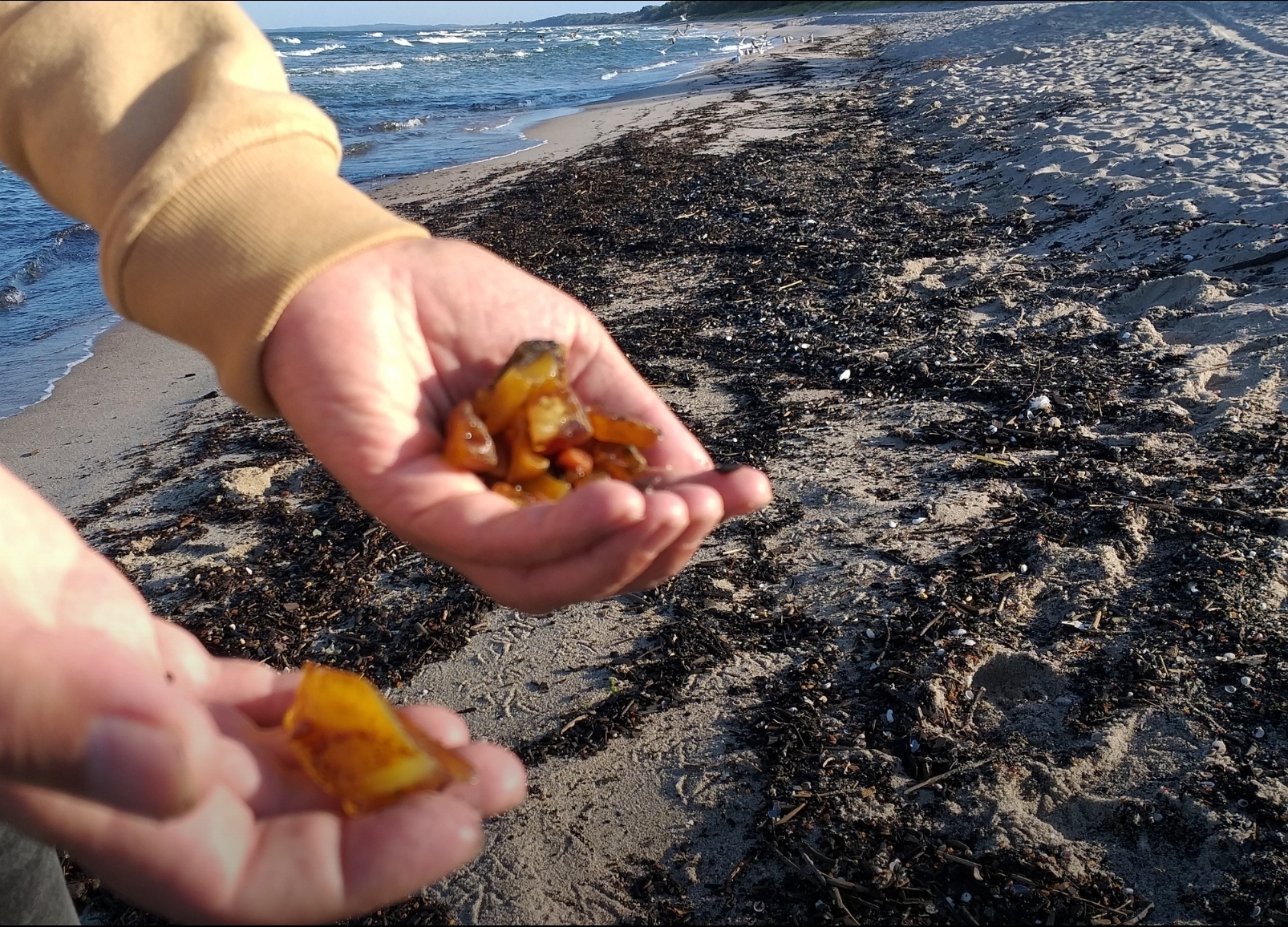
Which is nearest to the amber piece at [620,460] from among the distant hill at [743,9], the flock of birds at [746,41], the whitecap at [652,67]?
the flock of birds at [746,41]

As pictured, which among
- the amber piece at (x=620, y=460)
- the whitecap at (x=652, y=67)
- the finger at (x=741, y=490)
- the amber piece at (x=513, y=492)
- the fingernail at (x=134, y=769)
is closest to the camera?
the fingernail at (x=134, y=769)

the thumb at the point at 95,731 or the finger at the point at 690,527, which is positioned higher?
the thumb at the point at 95,731

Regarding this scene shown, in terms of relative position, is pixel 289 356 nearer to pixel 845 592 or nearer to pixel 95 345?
pixel 845 592

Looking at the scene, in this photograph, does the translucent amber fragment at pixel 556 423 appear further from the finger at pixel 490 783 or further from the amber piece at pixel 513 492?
the finger at pixel 490 783

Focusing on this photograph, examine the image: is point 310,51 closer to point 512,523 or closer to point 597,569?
point 512,523

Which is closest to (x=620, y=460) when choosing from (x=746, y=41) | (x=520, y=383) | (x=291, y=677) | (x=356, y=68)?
(x=520, y=383)

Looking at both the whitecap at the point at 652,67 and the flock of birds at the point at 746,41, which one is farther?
the whitecap at the point at 652,67

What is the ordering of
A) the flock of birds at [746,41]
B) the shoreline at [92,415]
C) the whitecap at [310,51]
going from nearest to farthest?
the shoreline at [92,415] → the flock of birds at [746,41] → the whitecap at [310,51]

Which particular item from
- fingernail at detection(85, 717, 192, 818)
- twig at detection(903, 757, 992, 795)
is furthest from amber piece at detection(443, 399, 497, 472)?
twig at detection(903, 757, 992, 795)

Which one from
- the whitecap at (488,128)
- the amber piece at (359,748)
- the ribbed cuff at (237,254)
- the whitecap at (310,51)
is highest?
the ribbed cuff at (237,254)
